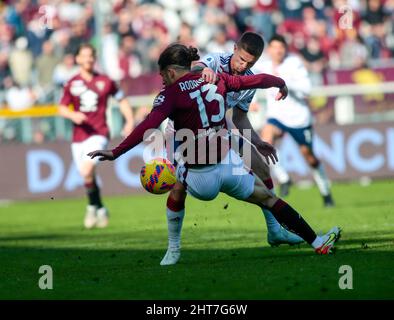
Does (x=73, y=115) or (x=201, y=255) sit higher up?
(x=73, y=115)

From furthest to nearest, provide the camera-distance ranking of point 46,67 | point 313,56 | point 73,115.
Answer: point 313,56 < point 46,67 < point 73,115

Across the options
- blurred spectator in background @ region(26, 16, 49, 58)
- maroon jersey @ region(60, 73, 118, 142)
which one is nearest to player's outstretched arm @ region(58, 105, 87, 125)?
maroon jersey @ region(60, 73, 118, 142)

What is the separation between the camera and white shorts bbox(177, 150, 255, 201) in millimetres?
9891

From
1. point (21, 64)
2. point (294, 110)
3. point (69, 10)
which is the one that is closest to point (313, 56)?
point (69, 10)

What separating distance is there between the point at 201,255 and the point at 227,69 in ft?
6.81

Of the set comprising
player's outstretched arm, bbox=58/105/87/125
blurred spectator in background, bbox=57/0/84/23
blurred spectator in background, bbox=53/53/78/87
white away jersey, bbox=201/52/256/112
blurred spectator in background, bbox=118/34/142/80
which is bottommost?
white away jersey, bbox=201/52/256/112

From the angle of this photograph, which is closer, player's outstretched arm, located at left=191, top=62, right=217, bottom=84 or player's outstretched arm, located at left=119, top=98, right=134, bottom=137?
player's outstretched arm, located at left=191, top=62, right=217, bottom=84

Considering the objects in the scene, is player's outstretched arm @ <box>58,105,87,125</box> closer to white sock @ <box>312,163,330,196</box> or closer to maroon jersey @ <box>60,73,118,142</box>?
maroon jersey @ <box>60,73,118,142</box>

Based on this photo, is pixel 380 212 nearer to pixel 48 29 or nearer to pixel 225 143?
pixel 225 143

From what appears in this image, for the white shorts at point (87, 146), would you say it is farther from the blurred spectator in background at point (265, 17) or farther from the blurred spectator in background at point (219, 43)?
the blurred spectator in background at point (265, 17)

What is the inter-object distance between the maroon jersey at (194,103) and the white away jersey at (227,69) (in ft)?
1.97

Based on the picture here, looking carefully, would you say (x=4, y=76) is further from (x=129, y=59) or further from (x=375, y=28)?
(x=375, y=28)

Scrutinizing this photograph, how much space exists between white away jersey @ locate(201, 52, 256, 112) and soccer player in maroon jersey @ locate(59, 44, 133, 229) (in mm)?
4723

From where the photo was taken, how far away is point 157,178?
10414 mm
